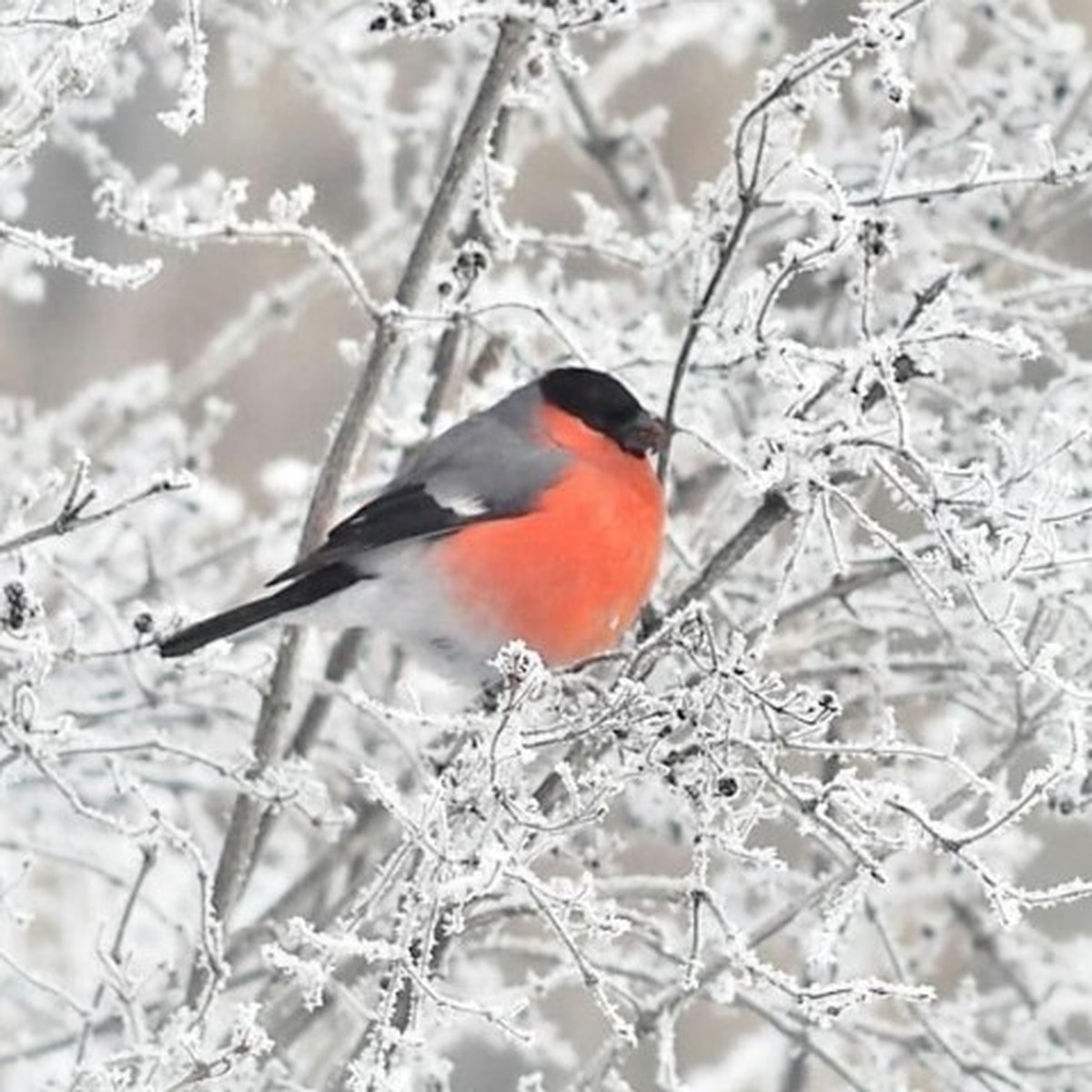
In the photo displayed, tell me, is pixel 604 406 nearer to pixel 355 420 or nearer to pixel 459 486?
pixel 459 486

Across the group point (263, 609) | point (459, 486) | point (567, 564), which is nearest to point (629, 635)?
point (567, 564)

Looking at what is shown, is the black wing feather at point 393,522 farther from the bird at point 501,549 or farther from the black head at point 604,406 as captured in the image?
the black head at point 604,406

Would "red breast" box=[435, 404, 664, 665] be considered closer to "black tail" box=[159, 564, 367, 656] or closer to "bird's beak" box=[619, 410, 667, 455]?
"bird's beak" box=[619, 410, 667, 455]

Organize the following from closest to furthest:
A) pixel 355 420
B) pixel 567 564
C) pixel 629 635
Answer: pixel 355 420 < pixel 567 564 < pixel 629 635

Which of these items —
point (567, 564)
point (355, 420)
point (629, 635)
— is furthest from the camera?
point (629, 635)

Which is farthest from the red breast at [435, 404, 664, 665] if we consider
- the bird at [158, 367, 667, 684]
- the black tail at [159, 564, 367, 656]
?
the black tail at [159, 564, 367, 656]

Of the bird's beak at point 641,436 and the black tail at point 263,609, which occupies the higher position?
the bird's beak at point 641,436

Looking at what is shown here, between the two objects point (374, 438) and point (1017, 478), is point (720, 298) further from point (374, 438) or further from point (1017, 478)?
point (374, 438)

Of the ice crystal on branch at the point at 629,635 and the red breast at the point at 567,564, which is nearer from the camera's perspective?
the ice crystal on branch at the point at 629,635

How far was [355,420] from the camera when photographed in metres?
3.00

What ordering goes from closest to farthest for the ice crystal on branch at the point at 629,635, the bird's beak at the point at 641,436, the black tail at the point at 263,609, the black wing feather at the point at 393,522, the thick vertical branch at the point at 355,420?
1. the ice crystal on branch at the point at 629,635
2. the thick vertical branch at the point at 355,420
3. the black tail at the point at 263,609
4. the black wing feather at the point at 393,522
5. the bird's beak at the point at 641,436

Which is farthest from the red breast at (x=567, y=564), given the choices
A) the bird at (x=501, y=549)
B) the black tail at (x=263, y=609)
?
the black tail at (x=263, y=609)

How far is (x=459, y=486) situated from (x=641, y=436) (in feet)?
0.80

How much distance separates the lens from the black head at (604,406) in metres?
3.36
